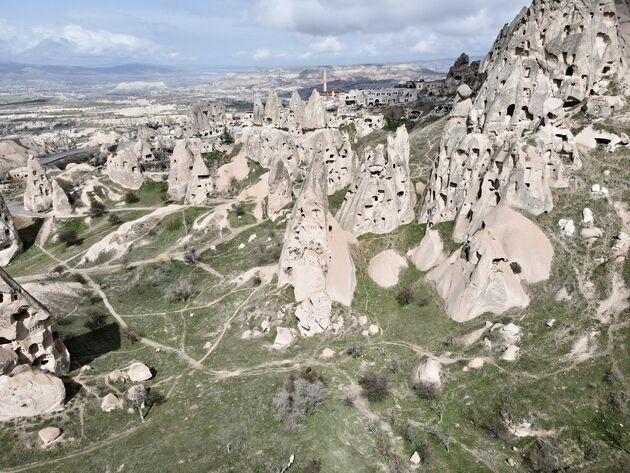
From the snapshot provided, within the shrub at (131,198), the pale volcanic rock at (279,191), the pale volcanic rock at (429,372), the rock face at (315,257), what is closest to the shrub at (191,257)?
the pale volcanic rock at (279,191)

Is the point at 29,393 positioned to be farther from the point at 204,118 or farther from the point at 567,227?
the point at 204,118

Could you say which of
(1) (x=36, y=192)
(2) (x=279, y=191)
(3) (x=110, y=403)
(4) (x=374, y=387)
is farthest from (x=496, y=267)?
(1) (x=36, y=192)

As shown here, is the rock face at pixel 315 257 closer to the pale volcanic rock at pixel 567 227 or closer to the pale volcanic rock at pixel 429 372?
the pale volcanic rock at pixel 429 372

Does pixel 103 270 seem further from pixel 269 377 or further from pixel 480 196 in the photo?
pixel 480 196

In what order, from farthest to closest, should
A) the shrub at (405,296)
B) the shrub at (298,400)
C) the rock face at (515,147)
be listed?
the shrub at (405,296)
the rock face at (515,147)
the shrub at (298,400)

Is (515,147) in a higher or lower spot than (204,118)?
lower
